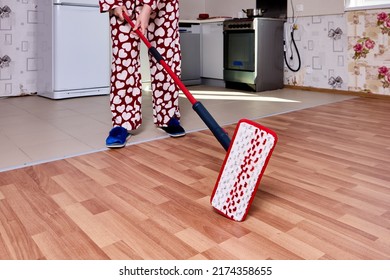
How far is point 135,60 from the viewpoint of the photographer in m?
1.89

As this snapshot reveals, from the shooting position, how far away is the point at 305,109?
2857mm

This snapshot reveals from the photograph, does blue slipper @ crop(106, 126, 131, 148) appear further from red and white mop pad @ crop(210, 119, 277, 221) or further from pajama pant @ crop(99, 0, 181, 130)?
red and white mop pad @ crop(210, 119, 277, 221)

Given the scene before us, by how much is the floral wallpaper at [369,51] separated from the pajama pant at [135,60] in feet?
7.01

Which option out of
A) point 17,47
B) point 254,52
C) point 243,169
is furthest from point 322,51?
point 243,169

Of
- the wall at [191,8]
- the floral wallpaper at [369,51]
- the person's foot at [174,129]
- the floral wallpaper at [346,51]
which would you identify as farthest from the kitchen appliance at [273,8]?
the person's foot at [174,129]

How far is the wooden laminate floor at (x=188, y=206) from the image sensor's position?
96 cm

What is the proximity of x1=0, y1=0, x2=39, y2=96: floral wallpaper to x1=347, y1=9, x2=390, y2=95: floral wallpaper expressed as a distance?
288cm

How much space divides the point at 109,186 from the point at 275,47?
2996 millimetres

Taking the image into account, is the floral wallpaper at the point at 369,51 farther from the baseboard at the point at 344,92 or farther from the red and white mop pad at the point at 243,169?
the red and white mop pad at the point at 243,169

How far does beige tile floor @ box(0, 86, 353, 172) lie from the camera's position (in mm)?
1829

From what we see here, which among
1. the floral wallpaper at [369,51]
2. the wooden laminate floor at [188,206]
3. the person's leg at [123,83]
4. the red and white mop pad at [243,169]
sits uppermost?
the floral wallpaper at [369,51]

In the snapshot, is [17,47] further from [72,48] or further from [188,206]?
[188,206]
